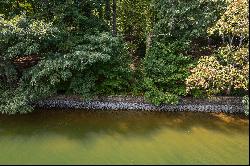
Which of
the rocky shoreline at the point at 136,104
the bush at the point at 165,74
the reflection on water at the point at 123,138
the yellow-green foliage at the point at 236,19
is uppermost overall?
the yellow-green foliage at the point at 236,19

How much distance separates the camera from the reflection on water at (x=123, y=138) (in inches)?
A: 570

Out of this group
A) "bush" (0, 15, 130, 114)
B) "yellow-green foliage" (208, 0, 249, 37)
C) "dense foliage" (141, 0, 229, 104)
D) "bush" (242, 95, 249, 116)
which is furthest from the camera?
"dense foliage" (141, 0, 229, 104)

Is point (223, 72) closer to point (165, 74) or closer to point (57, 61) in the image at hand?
point (165, 74)

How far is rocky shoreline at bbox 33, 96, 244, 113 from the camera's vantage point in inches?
718

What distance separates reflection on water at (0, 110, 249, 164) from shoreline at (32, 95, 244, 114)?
37 centimetres

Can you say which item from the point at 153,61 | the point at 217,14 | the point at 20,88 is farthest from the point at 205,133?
the point at 20,88

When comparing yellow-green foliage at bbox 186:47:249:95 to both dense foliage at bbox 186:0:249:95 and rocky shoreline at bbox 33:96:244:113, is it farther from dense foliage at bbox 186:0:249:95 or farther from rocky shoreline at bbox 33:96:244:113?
rocky shoreline at bbox 33:96:244:113

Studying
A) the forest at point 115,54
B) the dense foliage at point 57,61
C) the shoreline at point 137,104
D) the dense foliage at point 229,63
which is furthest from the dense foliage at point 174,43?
the dense foliage at point 57,61

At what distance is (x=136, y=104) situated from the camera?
60.9ft

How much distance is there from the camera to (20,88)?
17641 millimetres

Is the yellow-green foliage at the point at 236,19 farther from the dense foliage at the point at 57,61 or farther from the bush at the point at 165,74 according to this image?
the dense foliage at the point at 57,61

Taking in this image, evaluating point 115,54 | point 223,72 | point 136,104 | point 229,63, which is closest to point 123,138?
point 136,104

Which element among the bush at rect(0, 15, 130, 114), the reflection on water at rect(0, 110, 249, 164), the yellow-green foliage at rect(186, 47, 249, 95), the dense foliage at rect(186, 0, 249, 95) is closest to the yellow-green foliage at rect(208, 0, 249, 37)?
the dense foliage at rect(186, 0, 249, 95)

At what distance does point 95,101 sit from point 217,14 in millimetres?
7185
